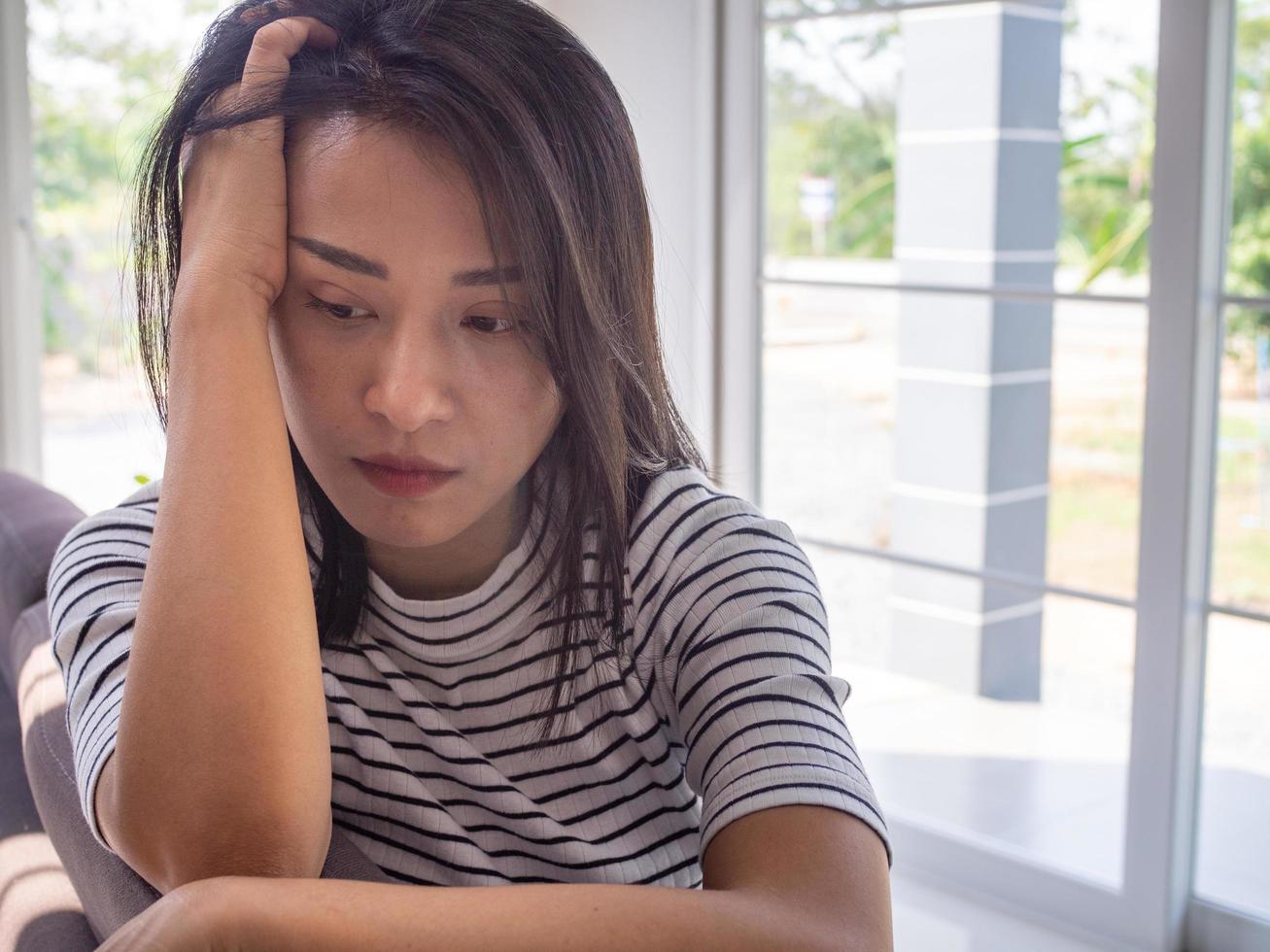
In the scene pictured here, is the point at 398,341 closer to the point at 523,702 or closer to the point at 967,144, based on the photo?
the point at 523,702

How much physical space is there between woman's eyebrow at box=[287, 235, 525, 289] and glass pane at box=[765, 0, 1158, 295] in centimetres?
183

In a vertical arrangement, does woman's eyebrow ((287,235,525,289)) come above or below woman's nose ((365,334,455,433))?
above

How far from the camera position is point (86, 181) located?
4.06 metres

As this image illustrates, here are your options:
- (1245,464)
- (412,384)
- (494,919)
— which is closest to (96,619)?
(412,384)

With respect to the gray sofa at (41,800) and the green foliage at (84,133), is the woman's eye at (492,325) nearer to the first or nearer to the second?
the gray sofa at (41,800)

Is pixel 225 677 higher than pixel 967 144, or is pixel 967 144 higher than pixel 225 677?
pixel 967 144

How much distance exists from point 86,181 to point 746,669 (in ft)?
12.4

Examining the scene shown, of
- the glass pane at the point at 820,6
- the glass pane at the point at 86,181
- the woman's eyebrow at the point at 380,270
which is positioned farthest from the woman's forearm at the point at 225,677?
the glass pane at the point at 86,181

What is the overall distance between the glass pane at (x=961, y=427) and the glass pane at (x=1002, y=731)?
0.34ft

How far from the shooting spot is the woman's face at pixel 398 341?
2.76 feet

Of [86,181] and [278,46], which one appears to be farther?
[86,181]

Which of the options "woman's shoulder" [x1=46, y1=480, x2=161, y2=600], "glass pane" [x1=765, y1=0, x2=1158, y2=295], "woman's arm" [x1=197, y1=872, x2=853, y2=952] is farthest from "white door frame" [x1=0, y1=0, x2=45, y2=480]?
"woman's arm" [x1=197, y1=872, x2=853, y2=952]

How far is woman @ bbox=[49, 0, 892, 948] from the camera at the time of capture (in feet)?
2.66

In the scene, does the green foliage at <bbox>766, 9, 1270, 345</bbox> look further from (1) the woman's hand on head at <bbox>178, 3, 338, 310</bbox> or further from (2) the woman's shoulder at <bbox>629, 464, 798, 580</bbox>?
(1) the woman's hand on head at <bbox>178, 3, 338, 310</bbox>
